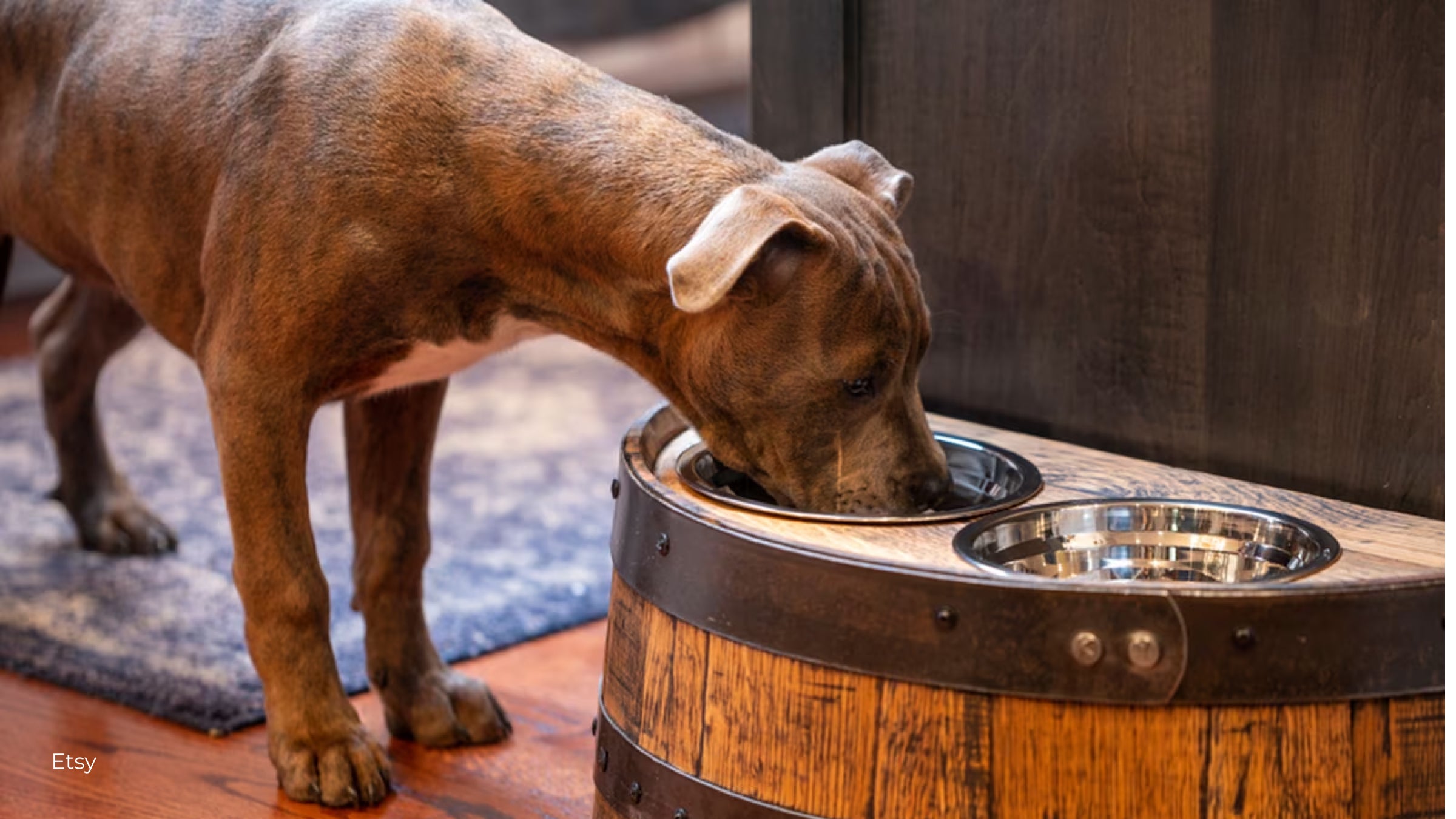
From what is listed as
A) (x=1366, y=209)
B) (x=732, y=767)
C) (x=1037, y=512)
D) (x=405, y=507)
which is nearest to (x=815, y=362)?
(x=1037, y=512)

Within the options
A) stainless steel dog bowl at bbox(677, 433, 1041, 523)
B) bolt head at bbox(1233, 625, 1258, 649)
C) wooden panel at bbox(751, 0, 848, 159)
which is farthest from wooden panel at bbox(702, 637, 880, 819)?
wooden panel at bbox(751, 0, 848, 159)

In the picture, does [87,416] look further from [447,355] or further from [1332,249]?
[1332,249]

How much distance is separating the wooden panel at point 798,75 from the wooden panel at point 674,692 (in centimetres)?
116

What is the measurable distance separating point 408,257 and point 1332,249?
1.32 meters

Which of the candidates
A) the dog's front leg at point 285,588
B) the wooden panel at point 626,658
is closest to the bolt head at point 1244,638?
the wooden panel at point 626,658

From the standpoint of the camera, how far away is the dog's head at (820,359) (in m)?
2.24

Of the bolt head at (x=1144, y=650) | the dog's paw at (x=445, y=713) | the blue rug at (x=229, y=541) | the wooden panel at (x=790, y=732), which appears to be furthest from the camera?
the blue rug at (x=229, y=541)

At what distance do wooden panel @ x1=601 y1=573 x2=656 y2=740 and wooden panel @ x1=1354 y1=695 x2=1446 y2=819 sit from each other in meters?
0.85

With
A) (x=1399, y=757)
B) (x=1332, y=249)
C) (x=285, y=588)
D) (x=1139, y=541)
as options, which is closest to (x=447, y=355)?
(x=285, y=588)

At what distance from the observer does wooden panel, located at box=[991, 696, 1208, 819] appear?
5.88 feet

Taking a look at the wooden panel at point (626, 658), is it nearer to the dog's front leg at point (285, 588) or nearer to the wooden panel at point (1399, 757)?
the dog's front leg at point (285, 588)

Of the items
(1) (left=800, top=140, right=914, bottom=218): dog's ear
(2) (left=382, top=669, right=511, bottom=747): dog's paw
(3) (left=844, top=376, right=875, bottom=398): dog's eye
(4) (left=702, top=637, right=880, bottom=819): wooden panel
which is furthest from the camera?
(2) (left=382, top=669, right=511, bottom=747): dog's paw

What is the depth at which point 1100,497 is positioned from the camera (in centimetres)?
227

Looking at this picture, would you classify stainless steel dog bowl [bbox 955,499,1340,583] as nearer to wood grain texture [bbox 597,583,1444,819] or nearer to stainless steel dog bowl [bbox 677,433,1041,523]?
stainless steel dog bowl [bbox 677,433,1041,523]
